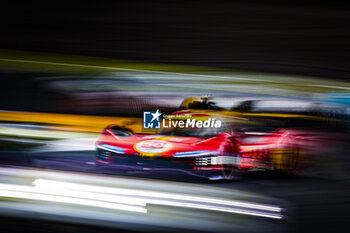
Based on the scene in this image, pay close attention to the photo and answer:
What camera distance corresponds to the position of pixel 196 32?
277 centimetres

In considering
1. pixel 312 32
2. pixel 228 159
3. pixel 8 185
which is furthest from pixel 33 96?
pixel 312 32

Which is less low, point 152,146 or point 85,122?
point 85,122

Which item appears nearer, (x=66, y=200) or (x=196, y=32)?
(x=66, y=200)

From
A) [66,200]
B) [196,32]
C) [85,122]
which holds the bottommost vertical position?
[66,200]

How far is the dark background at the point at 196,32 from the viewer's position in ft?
8.81

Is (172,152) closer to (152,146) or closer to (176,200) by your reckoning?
(152,146)

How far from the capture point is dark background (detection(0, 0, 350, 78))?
2.69 metres

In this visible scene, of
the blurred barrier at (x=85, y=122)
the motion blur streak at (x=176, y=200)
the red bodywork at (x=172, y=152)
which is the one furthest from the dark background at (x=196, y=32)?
the motion blur streak at (x=176, y=200)

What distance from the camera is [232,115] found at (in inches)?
75.4

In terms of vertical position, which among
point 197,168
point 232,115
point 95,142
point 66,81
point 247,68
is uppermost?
point 247,68

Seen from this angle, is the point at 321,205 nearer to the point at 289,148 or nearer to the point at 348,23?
the point at 289,148

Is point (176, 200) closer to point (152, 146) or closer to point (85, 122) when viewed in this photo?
point (152, 146)

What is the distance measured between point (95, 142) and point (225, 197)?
0.74m

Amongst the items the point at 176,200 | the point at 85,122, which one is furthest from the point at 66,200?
the point at 176,200
